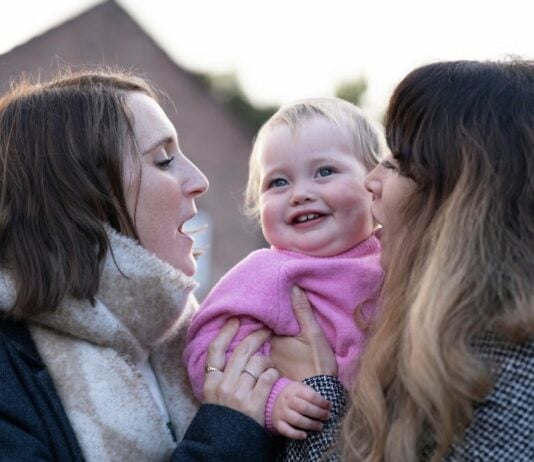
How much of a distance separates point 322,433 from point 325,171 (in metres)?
0.90

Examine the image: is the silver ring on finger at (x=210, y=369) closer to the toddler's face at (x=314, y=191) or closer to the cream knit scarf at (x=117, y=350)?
the cream knit scarf at (x=117, y=350)

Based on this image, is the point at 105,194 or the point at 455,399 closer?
the point at 455,399

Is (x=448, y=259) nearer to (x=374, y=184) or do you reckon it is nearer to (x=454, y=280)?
(x=454, y=280)

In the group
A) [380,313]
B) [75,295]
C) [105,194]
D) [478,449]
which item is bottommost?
[478,449]

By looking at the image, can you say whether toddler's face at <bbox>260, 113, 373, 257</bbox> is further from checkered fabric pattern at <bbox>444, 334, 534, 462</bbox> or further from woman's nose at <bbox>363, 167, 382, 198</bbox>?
checkered fabric pattern at <bbox>444, 334, 534, 462</bbox>

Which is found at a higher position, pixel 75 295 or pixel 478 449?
pixel 75 295

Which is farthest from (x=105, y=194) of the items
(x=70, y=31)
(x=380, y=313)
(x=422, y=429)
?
(x=70, y=31)

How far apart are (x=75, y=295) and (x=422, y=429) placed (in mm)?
1125

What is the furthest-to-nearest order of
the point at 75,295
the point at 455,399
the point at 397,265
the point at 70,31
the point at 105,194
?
the point at 70,31, the point at 105,194, the point at 75,295, the point at 397,265, the point at 455,399

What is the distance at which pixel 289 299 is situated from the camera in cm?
314

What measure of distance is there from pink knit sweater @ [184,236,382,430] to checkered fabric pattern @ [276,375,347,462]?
8cm

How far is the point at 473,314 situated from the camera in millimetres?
2527

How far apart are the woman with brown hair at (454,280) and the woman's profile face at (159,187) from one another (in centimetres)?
80

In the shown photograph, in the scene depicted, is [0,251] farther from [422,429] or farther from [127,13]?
[127,13]
